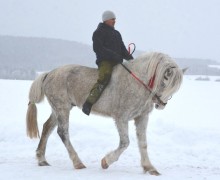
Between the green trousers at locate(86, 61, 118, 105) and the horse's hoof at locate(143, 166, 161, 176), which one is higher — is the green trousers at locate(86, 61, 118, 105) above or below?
above

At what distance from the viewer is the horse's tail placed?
7953 millimetres

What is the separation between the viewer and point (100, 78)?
696 cm

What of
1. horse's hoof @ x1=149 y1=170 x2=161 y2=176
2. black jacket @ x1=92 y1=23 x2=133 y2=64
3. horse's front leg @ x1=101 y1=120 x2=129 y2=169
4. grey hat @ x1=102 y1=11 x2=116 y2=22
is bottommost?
horse's hoof @ x1=149 y1=170 x2=161 y2=176

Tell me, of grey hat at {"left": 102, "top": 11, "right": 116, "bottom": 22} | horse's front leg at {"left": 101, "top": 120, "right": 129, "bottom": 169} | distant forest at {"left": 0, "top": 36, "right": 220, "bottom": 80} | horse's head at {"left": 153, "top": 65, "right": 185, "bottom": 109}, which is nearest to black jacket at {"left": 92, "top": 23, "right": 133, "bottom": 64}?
grey hat at {"left": 102, "top": 11, "right": 116, "bottom": 22}

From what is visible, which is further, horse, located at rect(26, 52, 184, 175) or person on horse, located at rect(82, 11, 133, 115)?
person on horse, located at rect(82, 11, 133, 115)

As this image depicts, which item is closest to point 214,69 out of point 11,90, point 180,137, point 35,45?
point 35,45

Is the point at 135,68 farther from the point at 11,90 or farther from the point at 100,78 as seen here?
the point at 11,90

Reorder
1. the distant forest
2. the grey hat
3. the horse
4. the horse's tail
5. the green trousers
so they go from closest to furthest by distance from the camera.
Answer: the horse < the green trousers < the grey hat < the horse's tail < the distant forest

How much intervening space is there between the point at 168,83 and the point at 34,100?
2868mm

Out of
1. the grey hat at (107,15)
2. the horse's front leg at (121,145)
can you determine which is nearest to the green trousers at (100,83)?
the horse's front leg at (121,145)

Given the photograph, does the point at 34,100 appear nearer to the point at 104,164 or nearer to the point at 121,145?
the point at 104,164

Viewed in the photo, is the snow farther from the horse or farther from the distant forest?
the distant forest

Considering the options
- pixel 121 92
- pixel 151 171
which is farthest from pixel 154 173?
pixel 121 92

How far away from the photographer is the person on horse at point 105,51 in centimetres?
699
